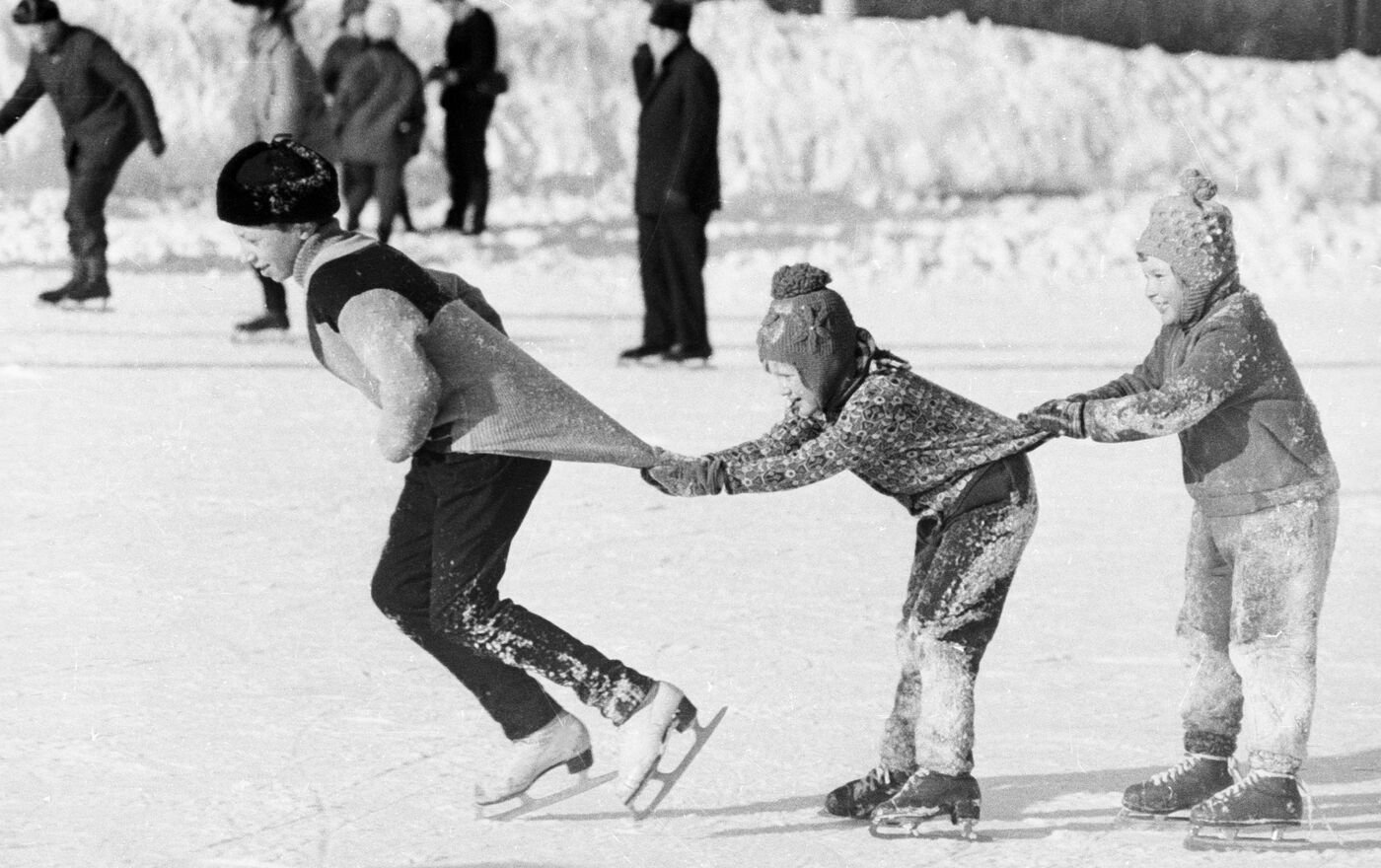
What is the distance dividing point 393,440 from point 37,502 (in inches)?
129

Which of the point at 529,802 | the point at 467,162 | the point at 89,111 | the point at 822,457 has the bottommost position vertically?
the point at 529,802

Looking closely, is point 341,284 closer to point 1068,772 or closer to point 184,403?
point 1068,772

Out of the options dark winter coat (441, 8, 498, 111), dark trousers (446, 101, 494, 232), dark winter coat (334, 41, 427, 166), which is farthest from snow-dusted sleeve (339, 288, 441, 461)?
dark winter coat (441, 8, 498, 111)

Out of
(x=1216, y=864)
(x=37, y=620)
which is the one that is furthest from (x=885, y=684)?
(x=37, y=620)

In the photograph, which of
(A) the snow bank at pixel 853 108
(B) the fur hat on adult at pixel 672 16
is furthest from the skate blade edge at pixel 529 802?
(A) the snow bank at pixel 853 108

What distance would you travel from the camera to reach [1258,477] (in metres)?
3.65

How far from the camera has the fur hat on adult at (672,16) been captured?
933 cm

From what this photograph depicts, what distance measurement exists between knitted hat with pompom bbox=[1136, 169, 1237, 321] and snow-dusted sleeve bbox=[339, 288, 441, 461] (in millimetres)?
1244

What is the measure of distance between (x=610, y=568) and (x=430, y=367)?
2190 mm

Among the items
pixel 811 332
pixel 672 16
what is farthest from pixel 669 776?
pixel 672 16

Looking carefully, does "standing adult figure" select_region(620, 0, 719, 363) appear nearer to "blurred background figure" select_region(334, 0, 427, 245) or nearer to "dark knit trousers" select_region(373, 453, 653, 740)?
"blurred background figure" select_region(334, 0, 427, 245)

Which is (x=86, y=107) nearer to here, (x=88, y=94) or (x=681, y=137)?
(x=88, y=94)

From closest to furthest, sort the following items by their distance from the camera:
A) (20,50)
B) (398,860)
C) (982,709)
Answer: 1. (398,860)
2. (982,709)
3. (20,50)

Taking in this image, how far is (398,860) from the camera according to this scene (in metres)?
3.51
